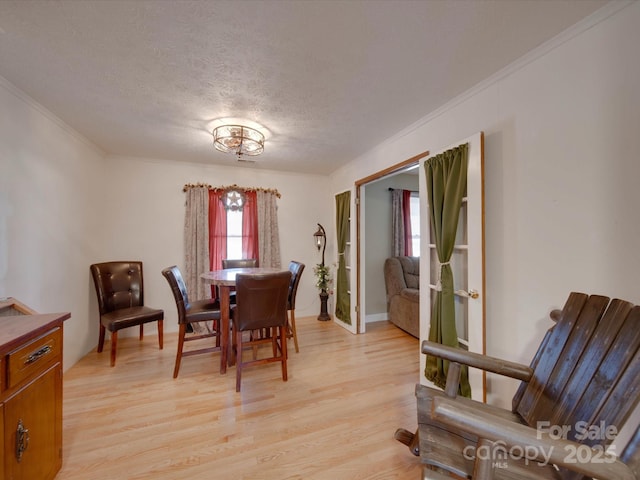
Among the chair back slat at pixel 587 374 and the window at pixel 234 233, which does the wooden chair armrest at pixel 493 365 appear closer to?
the chair back slat at pixel 587 374

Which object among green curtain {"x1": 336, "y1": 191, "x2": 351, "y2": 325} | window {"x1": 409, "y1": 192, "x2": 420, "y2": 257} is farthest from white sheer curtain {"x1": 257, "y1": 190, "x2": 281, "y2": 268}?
window {"x1": 409, "y1": 192, "x2": 420, "y2": 257}

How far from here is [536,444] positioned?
27.9 inches

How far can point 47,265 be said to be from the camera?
2.18 m

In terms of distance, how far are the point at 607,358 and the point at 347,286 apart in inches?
112

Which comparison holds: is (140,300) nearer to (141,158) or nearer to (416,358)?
(141,158)

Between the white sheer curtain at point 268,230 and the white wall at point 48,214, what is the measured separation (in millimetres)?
1992

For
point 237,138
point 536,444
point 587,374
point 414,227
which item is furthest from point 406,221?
point 536,444

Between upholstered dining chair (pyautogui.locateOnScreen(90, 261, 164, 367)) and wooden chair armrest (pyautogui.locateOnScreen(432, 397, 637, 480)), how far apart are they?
2971 mm

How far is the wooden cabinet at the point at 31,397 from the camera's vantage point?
0.99 metres

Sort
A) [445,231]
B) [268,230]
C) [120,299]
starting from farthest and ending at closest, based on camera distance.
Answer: [268,230], [120,299], [445,231]

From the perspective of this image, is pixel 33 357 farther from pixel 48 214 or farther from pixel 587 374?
pixel 587 374

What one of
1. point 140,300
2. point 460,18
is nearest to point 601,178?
point 460,18

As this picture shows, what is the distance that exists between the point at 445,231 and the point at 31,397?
2580 millimetres

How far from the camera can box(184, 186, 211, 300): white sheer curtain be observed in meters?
3.46
